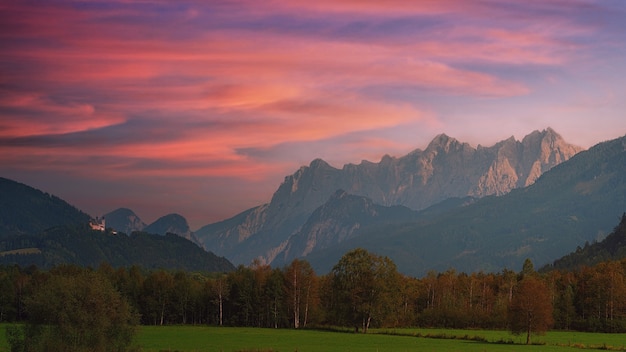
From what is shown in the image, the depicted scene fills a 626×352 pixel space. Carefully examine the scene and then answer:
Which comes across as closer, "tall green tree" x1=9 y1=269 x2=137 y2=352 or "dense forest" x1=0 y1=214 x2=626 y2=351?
"tall green tree" x1=9 y1=269 x2=137 y2=352

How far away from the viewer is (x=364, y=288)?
156000mm

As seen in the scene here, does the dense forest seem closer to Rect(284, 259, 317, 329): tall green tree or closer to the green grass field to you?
Rect(284, 259, 317, 329): tall green tree

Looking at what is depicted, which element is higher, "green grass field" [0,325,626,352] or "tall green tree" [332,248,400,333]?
"tall green tree" [332,248,400,333]

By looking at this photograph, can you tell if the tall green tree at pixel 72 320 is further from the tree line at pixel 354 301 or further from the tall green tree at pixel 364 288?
the tall green tree at pixel 364 288

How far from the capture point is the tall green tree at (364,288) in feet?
502

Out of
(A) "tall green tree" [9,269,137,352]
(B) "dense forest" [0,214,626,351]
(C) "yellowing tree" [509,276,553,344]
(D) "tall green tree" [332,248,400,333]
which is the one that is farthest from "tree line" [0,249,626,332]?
(A) "tall green tree" [9,269,137,352]

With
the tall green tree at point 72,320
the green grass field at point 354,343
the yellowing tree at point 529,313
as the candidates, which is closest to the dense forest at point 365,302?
the yellowing tree at point 529,313

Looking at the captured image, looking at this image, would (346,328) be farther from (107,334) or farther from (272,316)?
(107,334)

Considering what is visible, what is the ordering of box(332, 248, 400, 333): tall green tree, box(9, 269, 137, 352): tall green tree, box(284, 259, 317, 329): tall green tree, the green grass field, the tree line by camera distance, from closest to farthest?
1. box(9, 269, 137, 352): tall green tree
2. the green grass field
3. box(332, 248, 400, 333): tall green tree
4. the tree line
5. box(284, 259, 317, 329): tall green tree

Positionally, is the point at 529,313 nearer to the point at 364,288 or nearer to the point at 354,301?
the point at 354,301

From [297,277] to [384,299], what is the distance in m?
36.1

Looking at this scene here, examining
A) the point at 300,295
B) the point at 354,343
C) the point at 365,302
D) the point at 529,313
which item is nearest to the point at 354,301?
the point at 365,302

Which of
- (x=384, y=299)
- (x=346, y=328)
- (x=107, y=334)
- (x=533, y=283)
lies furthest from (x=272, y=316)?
(x=107, y=334)

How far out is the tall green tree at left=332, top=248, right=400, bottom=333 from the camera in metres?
153
